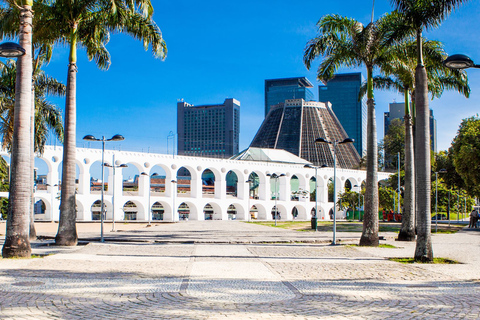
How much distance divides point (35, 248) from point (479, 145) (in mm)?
25176

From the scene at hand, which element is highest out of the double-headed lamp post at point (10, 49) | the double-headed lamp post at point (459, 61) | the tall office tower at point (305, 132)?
the tall office tower at point (305, 132)

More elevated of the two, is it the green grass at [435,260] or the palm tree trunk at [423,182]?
the palm tree trunk at [423,182]

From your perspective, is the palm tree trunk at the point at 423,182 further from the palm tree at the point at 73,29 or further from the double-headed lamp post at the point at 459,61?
the palm tree at the point at 73,29

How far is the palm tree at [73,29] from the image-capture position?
15.7 m

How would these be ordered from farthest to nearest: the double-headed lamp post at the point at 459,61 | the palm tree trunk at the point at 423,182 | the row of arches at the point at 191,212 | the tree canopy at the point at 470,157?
the row of arches at the point at 191,212
the tree canopy at the point at 470,157
the palm tree trunk at the point at 423,182
the double-headed lamp post at the point at 459,61

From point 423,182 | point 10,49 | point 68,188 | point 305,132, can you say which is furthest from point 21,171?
point 305,132

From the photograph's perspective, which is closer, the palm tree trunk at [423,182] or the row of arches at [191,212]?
the palm tree trunk at [423,182]

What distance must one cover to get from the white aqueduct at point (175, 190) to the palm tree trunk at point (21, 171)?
92.9ft

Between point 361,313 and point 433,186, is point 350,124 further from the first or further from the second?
point 361,313

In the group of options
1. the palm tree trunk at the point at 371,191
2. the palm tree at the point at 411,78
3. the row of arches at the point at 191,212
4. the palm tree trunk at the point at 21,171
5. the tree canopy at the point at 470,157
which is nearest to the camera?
the palm tree trunk at the point at 21,171

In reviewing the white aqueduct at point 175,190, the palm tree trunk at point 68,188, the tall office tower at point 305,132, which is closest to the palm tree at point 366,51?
the palm tree trunk at point 68,188

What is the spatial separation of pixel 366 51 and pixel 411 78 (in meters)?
3.73

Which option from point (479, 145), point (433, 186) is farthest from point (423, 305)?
point (433, 186)

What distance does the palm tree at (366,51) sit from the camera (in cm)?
1612
